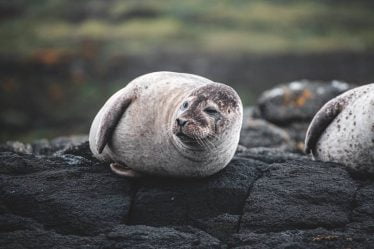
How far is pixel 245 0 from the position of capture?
33438 millimetres

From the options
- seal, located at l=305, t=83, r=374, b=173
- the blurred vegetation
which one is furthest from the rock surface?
the blurred vegetation

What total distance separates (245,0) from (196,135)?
29724mm

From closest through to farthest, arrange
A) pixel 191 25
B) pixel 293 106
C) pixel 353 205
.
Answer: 1. pixel 353 205
2. pixel 293 106
3. pixel 191 25

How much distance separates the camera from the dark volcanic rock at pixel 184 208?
15.4 ft

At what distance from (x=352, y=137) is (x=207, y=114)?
202 centimetres

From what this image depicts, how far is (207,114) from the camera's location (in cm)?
519

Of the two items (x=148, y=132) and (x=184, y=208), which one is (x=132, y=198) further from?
(x=148, y=132)

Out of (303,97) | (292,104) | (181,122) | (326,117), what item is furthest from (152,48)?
(181,122)

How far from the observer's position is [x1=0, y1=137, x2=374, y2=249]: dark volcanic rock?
4.68 m

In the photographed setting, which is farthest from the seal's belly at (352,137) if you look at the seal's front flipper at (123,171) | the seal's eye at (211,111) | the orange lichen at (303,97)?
the orange lichen at (303,97)

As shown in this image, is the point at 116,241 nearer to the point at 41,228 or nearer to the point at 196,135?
the point at 41,228

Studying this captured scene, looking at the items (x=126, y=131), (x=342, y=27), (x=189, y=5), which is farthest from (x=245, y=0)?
(x=126, y=131)

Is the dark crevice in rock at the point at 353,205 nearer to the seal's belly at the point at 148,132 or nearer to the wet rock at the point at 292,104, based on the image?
the seal's belly at the point at 148,132

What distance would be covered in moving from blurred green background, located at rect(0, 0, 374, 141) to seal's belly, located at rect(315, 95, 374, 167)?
14.0m
